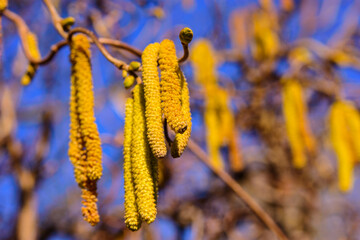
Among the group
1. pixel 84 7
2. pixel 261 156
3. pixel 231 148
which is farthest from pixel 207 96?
pixel 261 156

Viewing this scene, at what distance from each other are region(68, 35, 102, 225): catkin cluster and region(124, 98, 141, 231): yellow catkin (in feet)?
0.21

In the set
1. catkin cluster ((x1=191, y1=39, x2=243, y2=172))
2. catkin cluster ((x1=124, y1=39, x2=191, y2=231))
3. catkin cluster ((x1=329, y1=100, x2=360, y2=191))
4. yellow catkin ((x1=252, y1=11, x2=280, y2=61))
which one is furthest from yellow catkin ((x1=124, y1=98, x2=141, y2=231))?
yellow catkin ((x1=252, y1=11, x2=280, y2=61))

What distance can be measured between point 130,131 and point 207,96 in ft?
5.10

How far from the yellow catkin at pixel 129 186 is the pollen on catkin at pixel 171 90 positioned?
0.12 metres

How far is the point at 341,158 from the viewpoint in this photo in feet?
5.84

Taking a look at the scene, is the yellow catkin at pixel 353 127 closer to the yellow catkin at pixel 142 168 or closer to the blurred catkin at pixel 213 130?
the blurred catkin at pixel 213 130

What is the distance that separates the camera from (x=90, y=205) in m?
0.82

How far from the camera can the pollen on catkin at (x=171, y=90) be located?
27.0 inches

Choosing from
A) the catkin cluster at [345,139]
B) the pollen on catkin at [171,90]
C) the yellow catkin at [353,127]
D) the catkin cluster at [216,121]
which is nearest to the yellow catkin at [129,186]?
the pollen on catkin at [171,90]

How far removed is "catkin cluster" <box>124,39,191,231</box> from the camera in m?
0.70

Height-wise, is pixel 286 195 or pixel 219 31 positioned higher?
pixel 219 31

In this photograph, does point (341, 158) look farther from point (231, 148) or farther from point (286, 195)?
point (286, 195)

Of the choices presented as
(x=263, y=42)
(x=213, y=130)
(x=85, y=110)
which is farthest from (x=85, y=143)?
(x=263, y=42)

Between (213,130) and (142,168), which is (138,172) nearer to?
(142,168)
